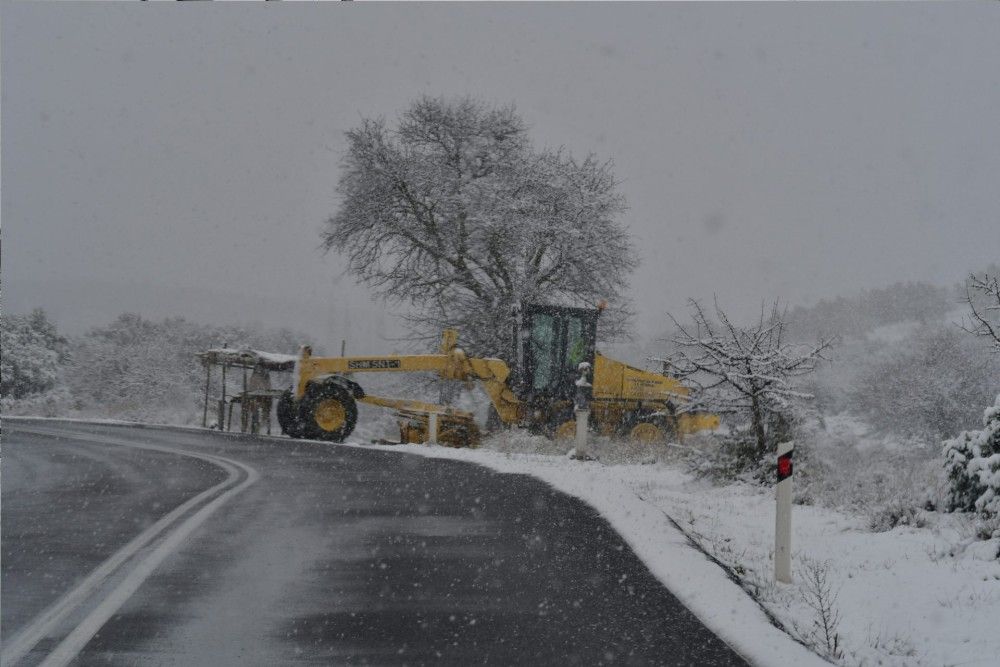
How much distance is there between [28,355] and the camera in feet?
100

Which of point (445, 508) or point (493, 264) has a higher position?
point (493, 264)

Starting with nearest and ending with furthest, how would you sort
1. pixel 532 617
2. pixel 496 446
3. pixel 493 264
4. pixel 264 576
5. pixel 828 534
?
pixel 532 617, pixel 264 576, pixel 828 534, pixel 496 446, pixel 493 264

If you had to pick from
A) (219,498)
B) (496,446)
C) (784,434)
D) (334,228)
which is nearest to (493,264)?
(334,228)

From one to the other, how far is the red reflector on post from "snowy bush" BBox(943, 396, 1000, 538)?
264cm

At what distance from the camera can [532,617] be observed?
491cm

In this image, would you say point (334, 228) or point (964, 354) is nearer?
point (334, 228)

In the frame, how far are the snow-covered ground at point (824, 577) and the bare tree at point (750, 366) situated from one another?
1.55 metres

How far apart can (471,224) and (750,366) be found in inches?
663

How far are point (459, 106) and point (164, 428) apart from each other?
1474 cm

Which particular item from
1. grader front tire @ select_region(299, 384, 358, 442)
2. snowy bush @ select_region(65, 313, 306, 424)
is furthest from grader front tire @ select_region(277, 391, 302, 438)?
snowy bush @ select_region(65, 313, 306, 424)

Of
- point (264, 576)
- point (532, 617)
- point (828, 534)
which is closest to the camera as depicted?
point (532, 617)

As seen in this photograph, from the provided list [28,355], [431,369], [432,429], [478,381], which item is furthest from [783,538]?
[28,355]

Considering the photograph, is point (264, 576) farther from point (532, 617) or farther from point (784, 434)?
point (784, 434)

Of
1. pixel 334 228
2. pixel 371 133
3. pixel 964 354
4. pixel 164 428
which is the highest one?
pixel 371 133
